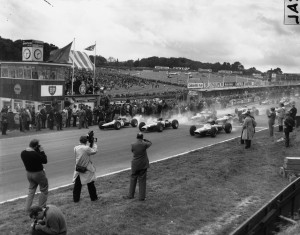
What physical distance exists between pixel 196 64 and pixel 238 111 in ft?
297

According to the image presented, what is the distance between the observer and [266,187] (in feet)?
36.3

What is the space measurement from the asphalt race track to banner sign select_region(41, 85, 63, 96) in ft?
17.8

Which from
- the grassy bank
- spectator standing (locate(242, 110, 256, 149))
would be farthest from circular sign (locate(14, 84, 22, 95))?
spectator standing (locate(242, 110, 256, 149))

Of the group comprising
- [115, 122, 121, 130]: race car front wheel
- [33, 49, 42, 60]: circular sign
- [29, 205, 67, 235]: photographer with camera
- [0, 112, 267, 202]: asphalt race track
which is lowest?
[0, 112, 267, 202]: asphalt race track

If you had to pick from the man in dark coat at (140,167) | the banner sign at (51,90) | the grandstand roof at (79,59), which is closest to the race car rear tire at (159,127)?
the banner sign at (51,90)

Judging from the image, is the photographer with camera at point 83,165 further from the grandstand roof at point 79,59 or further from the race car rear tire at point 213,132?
the grandstand roof at point 79,59

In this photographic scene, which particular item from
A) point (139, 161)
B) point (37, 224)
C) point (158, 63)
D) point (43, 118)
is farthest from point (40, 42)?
point (158, 63)

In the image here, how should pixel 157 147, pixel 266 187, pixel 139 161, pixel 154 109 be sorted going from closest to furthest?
1. pixel 139 161
2. pixel 266 187
3. pixel 157 147
4. pixel 154 109

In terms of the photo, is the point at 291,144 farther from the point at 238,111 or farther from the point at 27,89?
the point at 27,89

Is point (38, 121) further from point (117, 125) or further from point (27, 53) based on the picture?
point (27, 53)

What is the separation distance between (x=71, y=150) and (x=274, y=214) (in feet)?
37.6

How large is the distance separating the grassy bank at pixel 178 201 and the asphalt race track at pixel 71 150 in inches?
57.1

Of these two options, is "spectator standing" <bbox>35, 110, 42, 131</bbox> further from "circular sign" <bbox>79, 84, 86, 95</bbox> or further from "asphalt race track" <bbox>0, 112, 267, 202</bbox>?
"circular sign" <bbox>79, 84, 86, 95</bbox>

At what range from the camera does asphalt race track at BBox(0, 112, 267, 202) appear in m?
12.4
